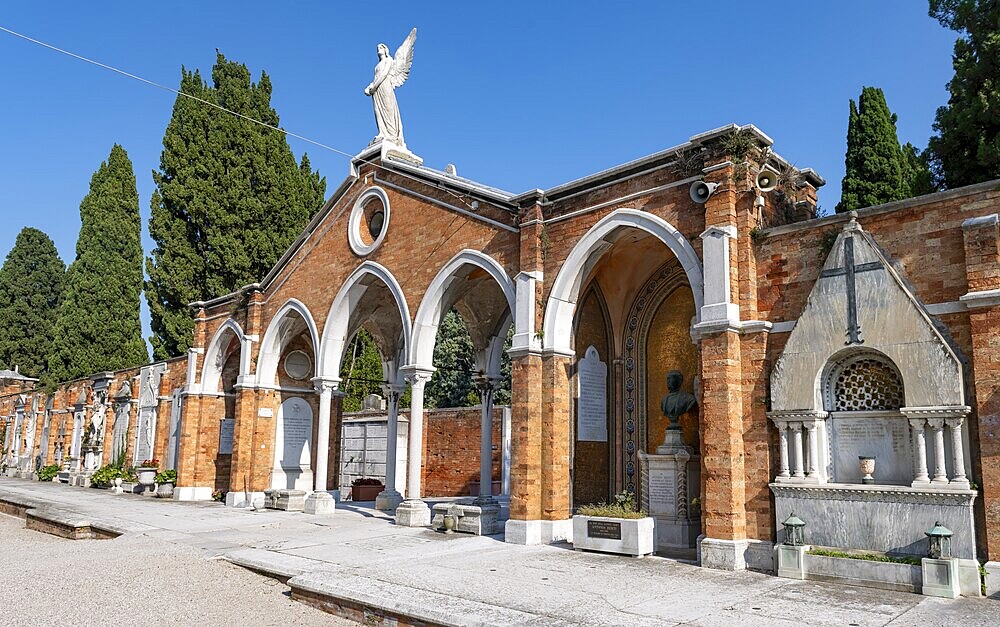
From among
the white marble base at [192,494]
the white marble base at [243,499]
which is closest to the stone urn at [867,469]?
the white marble base at [243,499]

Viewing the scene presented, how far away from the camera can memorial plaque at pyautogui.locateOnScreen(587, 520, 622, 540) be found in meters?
10.6

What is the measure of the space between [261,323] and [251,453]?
10.5 feet

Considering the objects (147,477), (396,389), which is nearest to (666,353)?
(396,389)

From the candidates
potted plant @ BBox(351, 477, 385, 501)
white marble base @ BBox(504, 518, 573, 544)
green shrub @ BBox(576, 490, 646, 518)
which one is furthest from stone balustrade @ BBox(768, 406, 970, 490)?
potted plant @ BBox(351, 477, 385, 501)

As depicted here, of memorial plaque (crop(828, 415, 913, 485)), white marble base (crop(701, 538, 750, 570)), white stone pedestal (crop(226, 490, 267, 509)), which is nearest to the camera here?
memorial plaque (crop(828, 415, 913, 485))

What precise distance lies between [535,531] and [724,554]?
325cm

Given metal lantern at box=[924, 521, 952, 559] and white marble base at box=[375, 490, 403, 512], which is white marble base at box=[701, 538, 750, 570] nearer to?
metal lantern at box=[924, 521, 952, 559]

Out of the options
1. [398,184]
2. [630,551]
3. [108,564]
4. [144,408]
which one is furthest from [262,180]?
[630,551]

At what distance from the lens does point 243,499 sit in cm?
1828

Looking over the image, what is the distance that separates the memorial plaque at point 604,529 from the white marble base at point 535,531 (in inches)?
41.5

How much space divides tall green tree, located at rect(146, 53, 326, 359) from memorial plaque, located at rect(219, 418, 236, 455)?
7.72 metres

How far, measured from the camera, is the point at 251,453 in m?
18.4

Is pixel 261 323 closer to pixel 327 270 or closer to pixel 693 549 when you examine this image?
pixel 327 270

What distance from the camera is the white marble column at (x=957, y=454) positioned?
8.07 m
